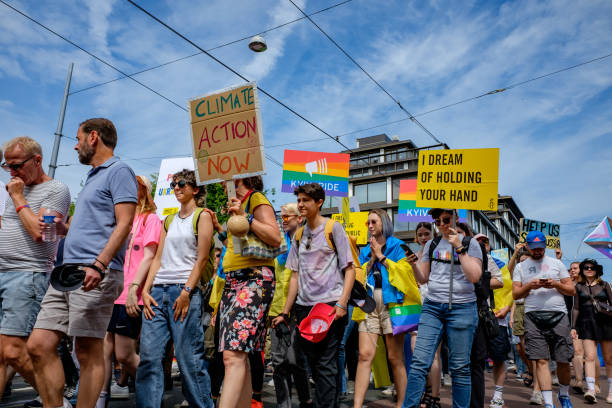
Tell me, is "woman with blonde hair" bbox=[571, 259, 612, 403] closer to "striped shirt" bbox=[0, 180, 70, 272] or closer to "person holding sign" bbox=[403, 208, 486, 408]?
"person holding sign" bbox=[403, 208, 486, 408]

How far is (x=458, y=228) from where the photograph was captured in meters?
5.84

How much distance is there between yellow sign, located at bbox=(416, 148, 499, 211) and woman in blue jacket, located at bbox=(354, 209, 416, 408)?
0.50 metres

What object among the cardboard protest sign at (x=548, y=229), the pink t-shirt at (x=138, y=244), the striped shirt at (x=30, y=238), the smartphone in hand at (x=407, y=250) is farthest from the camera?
the cardboard protest sign at (x=548, y=229)

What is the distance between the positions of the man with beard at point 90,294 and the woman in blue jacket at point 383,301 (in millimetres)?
2547

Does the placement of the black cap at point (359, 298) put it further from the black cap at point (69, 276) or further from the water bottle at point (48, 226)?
the water bottle at point (48, 226)

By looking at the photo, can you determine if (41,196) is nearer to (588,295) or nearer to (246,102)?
(246,102)

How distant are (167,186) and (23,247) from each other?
189 inches

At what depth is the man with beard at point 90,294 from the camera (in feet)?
10.6

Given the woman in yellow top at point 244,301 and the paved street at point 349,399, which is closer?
the woman in yellow top at point 244,301

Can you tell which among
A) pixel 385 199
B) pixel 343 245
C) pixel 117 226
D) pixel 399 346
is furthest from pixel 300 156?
pixel 385 199

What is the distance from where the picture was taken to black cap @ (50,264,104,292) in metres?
3.03

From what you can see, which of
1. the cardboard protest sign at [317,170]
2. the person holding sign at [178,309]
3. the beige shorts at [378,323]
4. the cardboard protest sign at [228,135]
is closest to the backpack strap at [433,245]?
the beige shorts at [378,323]

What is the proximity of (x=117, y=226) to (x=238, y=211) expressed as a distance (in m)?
0.77

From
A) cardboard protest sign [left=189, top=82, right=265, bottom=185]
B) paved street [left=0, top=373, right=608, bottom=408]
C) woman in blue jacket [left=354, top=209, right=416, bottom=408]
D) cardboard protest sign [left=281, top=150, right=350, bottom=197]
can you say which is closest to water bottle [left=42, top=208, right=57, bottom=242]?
cardboard protest sign [left=189, top=82, right=265, bottom=185]
